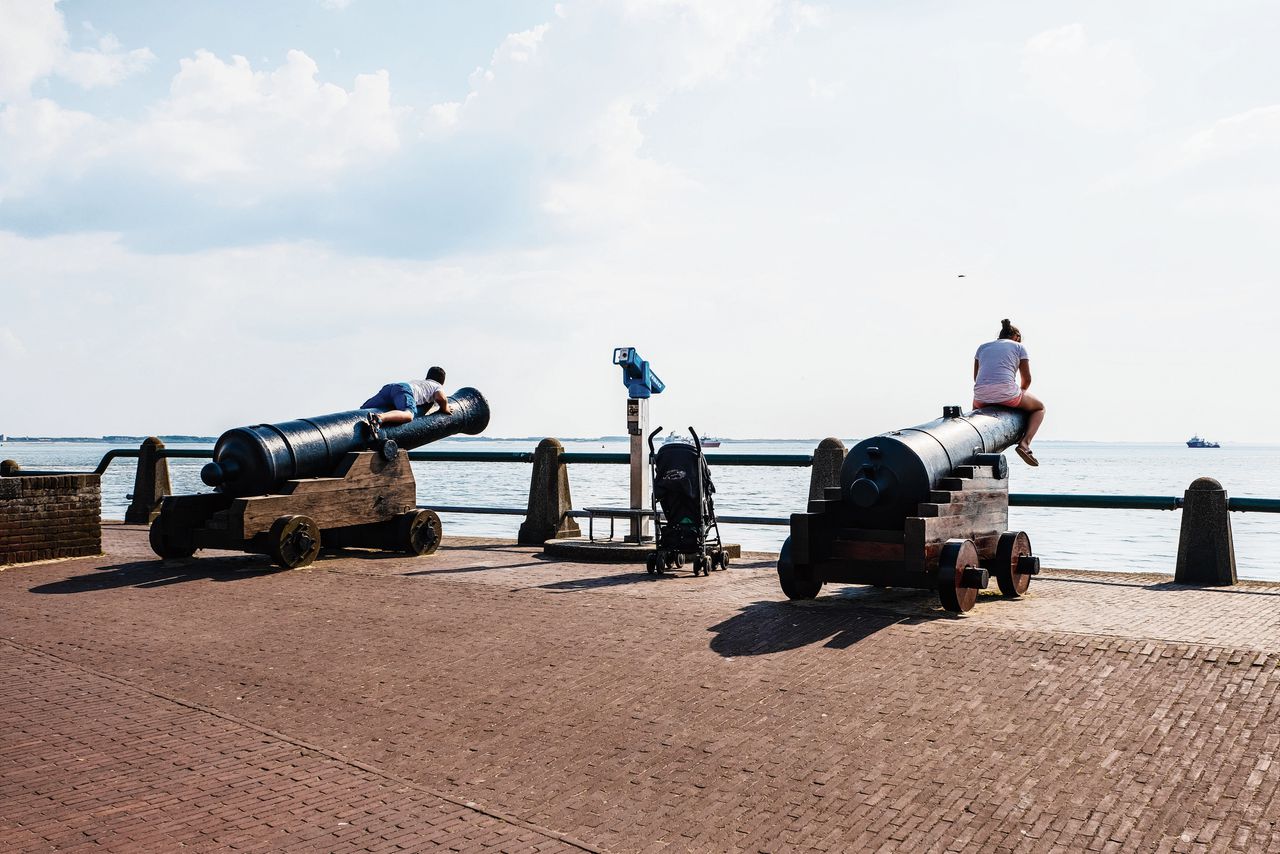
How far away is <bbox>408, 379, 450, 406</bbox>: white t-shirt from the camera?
1308 cm

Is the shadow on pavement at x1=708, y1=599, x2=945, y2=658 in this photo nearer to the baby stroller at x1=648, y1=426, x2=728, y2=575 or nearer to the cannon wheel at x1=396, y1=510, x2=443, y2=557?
the baby stroller at x1=648, y1=426, x2=728, y2=575

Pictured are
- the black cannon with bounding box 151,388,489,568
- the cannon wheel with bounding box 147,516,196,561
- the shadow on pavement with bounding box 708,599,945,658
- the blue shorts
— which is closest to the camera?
the shadow on pavement with bounding box 708,599,945,658

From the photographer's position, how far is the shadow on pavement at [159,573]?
1008 cm

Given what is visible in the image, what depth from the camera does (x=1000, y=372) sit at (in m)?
10.3

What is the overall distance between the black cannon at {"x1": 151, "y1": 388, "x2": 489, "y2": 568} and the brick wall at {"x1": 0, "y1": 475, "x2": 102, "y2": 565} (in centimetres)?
86

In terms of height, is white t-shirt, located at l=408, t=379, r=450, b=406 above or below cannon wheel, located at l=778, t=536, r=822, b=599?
above

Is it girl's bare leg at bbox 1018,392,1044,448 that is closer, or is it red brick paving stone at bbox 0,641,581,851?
red brick paving stone at bbox 0,641,581,851

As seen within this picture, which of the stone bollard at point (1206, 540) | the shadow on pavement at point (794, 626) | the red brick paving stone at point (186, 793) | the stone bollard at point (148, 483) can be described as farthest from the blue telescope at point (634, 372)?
the stone bollard at point (148, 483)

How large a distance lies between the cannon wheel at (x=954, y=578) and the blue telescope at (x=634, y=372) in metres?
4.99

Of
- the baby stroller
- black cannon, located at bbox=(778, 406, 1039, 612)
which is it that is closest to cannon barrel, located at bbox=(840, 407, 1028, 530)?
black cannon, located at bbox=(778, 406, 1039, 612)

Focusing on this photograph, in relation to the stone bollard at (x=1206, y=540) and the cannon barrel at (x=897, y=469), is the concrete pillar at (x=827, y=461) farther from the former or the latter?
the stone bollard at (x=1206, y=540)

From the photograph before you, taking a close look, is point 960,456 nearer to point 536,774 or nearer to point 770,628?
point 770,628

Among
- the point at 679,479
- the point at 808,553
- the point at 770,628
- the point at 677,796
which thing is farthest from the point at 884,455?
the point at 677,796

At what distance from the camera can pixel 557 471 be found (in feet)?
44.3
